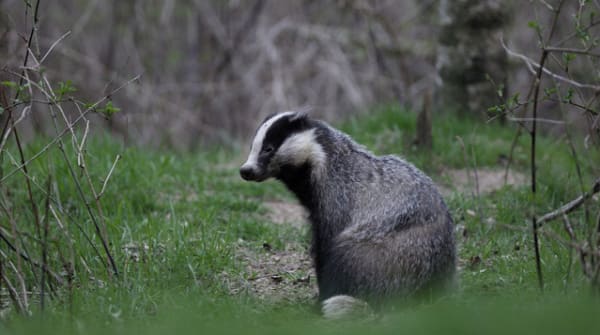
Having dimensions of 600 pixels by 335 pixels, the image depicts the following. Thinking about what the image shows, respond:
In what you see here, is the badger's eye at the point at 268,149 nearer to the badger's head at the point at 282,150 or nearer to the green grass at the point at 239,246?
the badger's head at the point at 282,150

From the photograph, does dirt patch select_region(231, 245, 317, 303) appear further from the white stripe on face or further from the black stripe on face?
the black stripe on face

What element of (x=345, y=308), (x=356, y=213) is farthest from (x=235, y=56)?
(x=345, y=308)

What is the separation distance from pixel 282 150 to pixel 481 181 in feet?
9.62

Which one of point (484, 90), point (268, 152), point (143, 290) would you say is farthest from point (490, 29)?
point (143, 290)

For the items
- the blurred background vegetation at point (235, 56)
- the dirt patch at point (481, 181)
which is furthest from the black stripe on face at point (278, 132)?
the blurred background vegetation at point (235, 56)

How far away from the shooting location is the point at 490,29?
26.8 ft

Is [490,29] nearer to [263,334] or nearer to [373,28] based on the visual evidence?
[373,28]

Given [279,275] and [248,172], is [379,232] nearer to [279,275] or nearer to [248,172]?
[248,172]

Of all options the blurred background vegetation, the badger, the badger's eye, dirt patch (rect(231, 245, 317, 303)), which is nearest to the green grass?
dirt patch (rect(231, 245, 317, 303))

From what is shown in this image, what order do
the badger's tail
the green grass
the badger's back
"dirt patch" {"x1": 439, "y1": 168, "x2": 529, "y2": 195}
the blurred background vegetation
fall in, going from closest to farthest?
the green grass < the badger's tail < the badger's back < "dirt patch" {"x1": 439, "y1": 168, "x2": 529, "y2": 195} < the blurred background vegetation

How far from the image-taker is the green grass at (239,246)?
11.3 feet

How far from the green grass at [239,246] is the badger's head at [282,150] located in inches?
28.0

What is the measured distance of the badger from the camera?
4227mm

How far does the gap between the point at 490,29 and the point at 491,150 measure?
1619 millimetres
